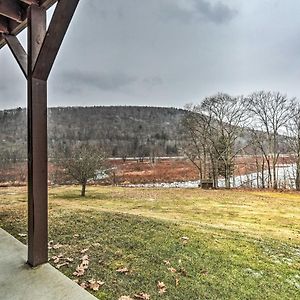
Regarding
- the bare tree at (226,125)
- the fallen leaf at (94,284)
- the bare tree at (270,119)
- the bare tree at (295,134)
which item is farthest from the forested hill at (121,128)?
the fallen leaf at (94,284)

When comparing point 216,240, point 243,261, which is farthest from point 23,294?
point 216,240

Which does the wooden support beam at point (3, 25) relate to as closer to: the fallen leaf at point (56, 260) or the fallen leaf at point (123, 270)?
the fallen leaf at point (56, 260)

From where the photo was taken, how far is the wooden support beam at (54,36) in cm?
157

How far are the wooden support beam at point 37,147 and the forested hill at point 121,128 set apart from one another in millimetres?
6566

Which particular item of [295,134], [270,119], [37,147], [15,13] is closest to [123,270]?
[37,147]

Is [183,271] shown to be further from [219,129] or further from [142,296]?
[219,129]

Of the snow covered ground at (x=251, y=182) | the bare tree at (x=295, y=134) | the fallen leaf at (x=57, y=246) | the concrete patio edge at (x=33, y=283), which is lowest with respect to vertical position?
the snow covered ground at (x=251, y=182)

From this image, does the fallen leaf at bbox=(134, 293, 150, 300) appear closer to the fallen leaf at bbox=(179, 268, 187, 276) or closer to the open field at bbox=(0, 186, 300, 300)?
the open field at bbox=(0, 186, 300, 300)

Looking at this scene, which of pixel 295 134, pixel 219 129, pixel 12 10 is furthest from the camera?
pixel 219 129

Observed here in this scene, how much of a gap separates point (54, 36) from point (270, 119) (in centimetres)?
1001

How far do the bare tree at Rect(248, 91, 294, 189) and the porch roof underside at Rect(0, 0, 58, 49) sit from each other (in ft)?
31.2

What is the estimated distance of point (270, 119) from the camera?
1022 cm

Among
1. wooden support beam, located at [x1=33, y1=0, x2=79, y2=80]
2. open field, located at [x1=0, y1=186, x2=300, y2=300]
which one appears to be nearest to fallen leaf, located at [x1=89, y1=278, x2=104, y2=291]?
open field, located at [x1=0, y1=186, x2=300, y2=300]

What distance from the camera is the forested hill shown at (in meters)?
9.09
